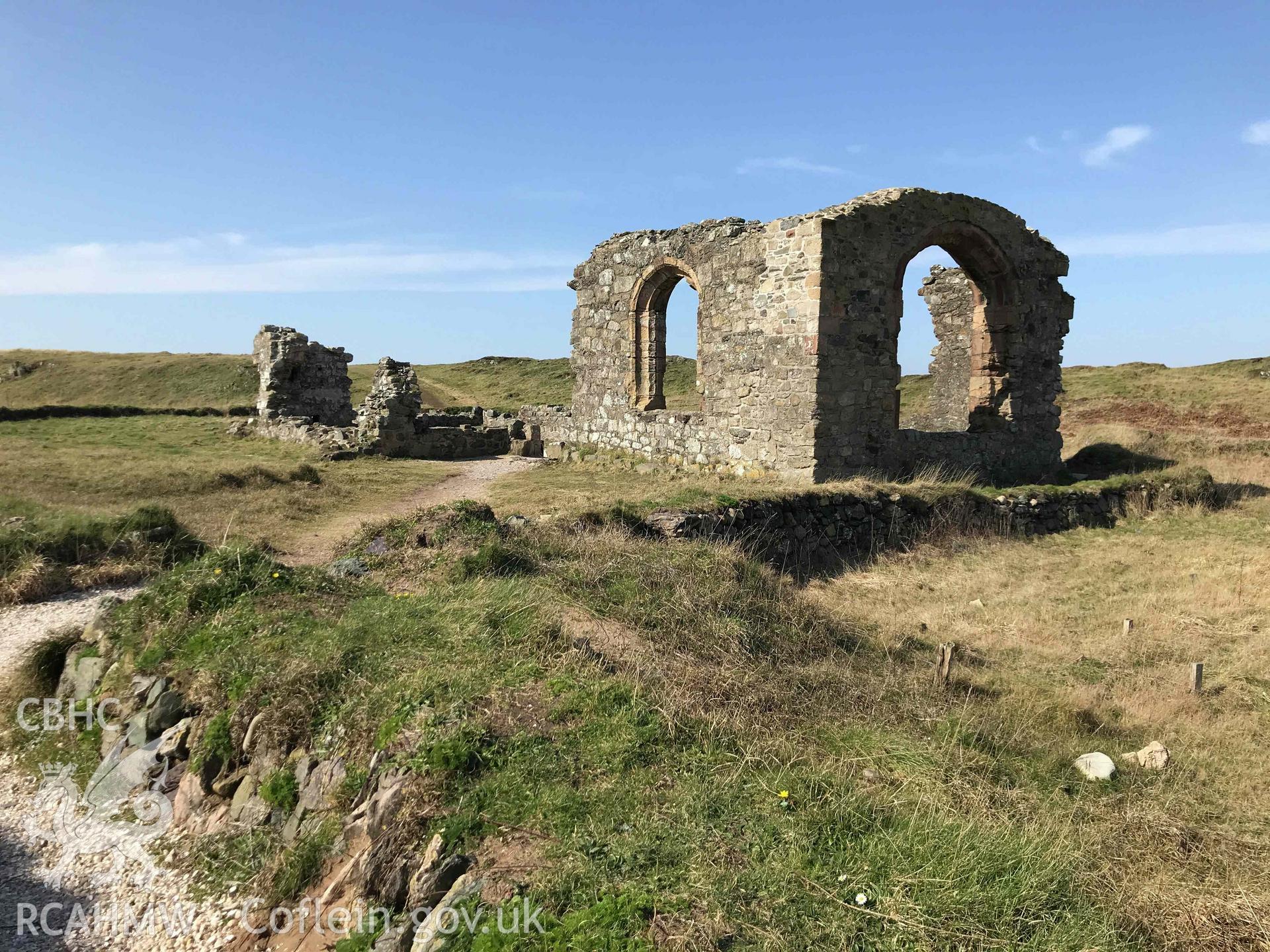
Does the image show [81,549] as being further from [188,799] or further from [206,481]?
[188,799]

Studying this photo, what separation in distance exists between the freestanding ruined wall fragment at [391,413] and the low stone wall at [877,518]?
1096 cm

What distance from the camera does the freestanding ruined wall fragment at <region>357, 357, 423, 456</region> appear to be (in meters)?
18.5

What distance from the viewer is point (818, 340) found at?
37.6ft

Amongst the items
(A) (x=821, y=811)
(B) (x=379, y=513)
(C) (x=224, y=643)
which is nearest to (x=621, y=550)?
(C) (x=224, y=643)

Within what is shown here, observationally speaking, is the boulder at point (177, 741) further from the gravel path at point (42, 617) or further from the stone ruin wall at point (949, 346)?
the stone ruin wall at point (949, 346)

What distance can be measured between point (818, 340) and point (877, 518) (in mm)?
2687

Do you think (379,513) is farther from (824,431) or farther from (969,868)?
(969,868)

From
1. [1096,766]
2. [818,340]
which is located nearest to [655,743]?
[1096,766]

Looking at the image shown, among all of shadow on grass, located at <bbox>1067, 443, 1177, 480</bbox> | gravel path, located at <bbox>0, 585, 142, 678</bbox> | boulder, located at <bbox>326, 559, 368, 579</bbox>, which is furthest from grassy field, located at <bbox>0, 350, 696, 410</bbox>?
gravel path, located at <bbox>0, 585, 142, 678</bbox>

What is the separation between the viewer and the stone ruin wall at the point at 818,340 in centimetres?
1177

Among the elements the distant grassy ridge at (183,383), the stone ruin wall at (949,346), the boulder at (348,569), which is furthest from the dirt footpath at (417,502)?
the distant grassy ridge at (183,383)

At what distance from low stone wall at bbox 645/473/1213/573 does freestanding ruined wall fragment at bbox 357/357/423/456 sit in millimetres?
10964

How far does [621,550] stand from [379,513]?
217 inches

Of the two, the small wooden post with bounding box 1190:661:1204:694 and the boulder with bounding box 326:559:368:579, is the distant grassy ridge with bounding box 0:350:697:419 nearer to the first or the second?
the boulder with bounding box 326:559:368:579
